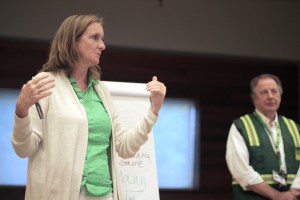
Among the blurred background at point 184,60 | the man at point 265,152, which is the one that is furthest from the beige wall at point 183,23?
the man at point 265,152

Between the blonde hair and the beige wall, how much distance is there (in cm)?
292

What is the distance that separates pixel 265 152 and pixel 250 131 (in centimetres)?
18

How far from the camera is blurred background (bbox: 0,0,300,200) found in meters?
4.64

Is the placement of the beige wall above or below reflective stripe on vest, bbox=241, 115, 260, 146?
above

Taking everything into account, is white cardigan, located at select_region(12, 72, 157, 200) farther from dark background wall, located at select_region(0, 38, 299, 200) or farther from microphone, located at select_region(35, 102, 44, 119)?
dark background wall, located at select_region(0, 38, 299, 200)

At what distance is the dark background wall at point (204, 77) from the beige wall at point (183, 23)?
0.43ft

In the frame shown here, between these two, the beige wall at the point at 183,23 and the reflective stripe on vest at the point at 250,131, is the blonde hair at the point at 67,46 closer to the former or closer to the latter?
the reflective stripe on vest at the point at 250,131

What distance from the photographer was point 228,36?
5.20 metres

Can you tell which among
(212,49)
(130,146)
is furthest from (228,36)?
(130,146)

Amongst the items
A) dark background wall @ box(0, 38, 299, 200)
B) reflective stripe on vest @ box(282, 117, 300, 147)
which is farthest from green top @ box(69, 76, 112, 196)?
dark background wall @ box(0, 38, 299, 200)

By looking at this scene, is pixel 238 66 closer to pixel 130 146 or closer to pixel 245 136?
pixel 245 136

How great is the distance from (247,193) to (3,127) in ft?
8.77

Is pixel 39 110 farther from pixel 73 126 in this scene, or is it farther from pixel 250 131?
pixel 250 131

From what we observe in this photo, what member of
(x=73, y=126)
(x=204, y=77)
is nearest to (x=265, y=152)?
(x=73, y=126)
